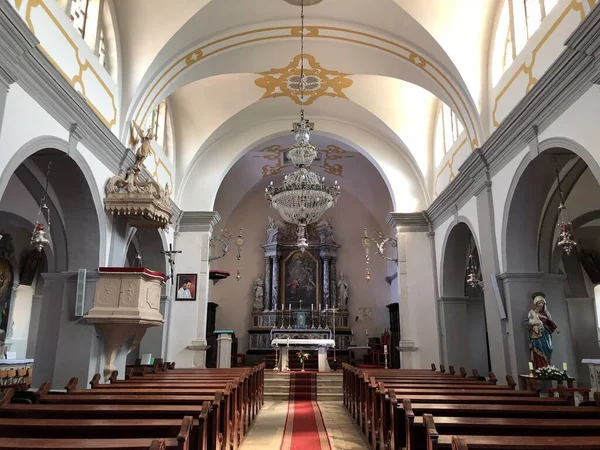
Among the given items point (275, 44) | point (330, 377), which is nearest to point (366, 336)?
point (330, 377)

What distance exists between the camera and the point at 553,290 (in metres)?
7.95

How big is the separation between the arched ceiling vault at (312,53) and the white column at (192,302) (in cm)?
270

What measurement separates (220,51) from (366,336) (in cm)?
1137

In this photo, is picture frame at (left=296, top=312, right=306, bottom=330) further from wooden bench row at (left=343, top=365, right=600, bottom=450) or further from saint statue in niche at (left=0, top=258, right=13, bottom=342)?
wooden bench row at (left=343, top=365, right=600, bottom=450)

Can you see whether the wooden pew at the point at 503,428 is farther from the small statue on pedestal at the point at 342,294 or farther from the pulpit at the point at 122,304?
the small statue on pedestal at the point at 342,294

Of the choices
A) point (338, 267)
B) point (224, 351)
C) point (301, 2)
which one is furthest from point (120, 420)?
point (338, 267)

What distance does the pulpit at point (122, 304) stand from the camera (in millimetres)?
6832

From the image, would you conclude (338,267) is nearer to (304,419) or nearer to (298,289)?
(298,289)

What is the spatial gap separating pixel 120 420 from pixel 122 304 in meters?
3.94

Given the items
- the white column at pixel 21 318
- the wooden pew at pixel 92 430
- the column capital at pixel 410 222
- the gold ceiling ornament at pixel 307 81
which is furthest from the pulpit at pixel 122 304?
the white column at pixel 21 318

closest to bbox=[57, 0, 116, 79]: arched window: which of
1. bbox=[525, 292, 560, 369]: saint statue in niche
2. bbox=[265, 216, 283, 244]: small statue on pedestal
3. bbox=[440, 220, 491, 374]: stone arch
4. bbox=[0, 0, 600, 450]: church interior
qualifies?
bbox=[0, 0, 600, 450]: church interior

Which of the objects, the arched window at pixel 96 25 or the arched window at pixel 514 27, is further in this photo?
the arched window at pixel 96 25

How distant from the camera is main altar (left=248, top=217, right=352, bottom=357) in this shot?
54.7 feet

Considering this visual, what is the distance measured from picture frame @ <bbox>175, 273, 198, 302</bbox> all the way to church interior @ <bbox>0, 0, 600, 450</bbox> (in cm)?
5
